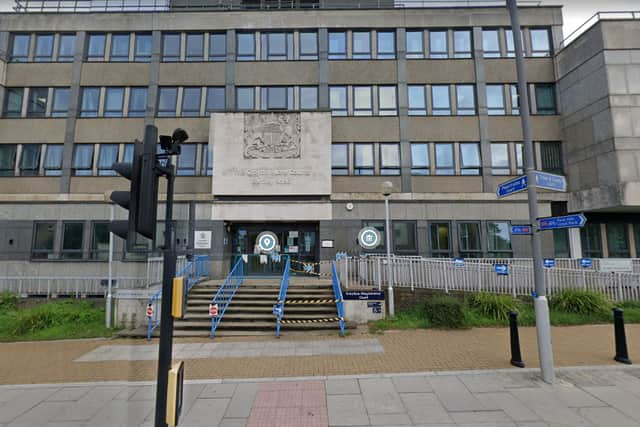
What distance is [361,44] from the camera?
17688mm

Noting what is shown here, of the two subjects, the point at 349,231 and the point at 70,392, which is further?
the point at 349,231

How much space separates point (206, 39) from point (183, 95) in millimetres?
3444

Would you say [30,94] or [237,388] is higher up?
[30,94]

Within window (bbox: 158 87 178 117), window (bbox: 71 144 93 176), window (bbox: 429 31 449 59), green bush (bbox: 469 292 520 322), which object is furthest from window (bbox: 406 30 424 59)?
window (bbox: 71 144 93 176)

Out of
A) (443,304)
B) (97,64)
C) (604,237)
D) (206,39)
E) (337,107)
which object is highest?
(206,39)

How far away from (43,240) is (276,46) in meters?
15.7

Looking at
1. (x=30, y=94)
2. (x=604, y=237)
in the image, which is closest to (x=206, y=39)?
(x=30, y=94)

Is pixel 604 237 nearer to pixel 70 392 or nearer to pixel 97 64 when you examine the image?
pixel 70 392

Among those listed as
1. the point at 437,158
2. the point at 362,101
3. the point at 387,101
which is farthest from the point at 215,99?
Result: the point at 437,158

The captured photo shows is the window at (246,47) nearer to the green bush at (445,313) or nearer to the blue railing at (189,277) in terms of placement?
the blue railing at (189,277)

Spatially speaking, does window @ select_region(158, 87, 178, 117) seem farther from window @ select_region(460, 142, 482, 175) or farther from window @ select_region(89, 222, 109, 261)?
window @ select_region(460, 142, 482, 175)

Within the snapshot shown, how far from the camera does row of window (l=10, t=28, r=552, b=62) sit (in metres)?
17.5

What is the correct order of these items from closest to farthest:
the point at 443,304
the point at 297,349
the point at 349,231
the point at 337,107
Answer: the point at 297,349 → the point at 443,304 → the point at 349,231 → the point at 337,107

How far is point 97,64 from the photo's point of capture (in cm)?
1745
